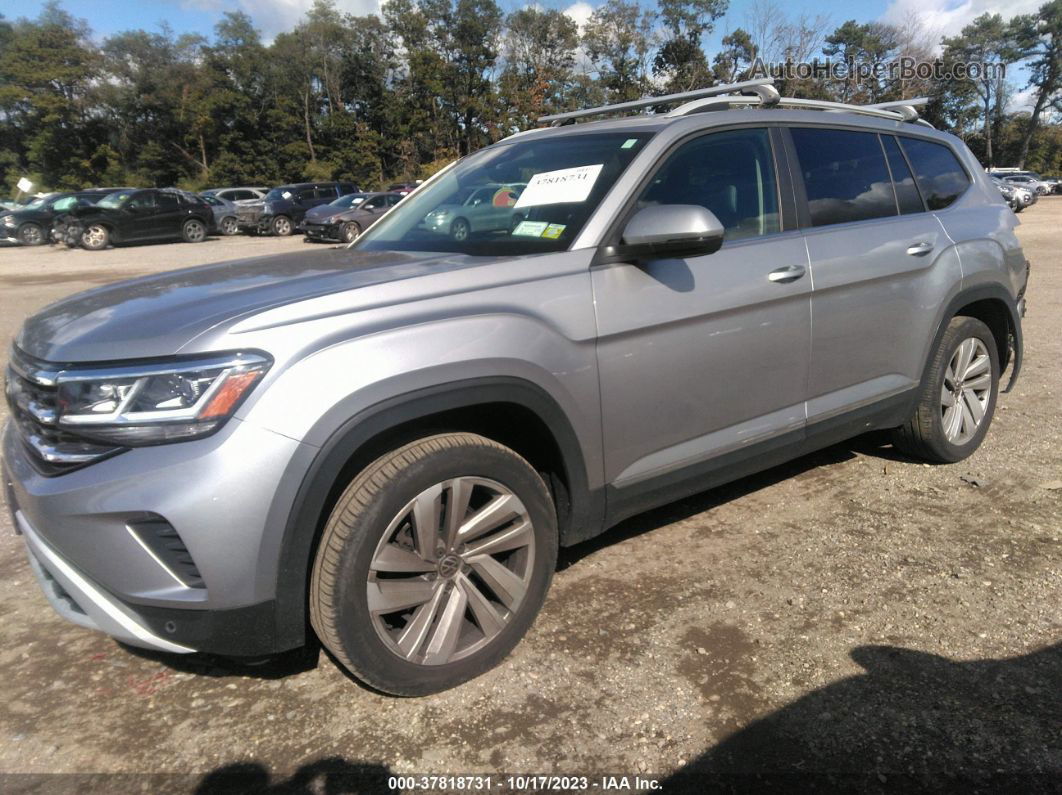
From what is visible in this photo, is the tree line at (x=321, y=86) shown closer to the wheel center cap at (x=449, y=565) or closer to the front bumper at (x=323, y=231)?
the front bumper at (x=323, y=231)

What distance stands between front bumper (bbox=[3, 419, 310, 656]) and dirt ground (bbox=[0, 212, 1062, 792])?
424 millimetres

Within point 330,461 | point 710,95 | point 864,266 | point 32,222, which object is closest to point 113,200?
point 32,222

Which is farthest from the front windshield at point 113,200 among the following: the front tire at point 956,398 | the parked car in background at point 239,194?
the front tire at point 956,398

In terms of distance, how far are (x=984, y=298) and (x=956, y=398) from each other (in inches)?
21.5

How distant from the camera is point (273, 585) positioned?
85.0 inches

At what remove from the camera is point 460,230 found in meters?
3.24

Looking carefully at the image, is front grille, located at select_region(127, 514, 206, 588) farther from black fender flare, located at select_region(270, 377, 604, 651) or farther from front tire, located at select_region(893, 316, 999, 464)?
front tire, located at select_region(893, 316, 999, 464)

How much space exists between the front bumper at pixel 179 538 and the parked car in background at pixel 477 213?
54.3 inches

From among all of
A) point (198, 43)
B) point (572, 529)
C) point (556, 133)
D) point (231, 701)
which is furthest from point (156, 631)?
point (198, 43)

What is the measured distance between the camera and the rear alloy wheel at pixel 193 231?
80.7 feet

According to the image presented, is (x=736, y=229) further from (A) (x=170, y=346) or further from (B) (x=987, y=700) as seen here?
(A) (x=170, y=346)

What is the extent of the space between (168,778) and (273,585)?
650 millimetres

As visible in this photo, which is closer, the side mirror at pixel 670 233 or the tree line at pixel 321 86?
the side mirror at pixel 670 233

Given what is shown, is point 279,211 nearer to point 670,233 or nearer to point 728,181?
point 728,181
